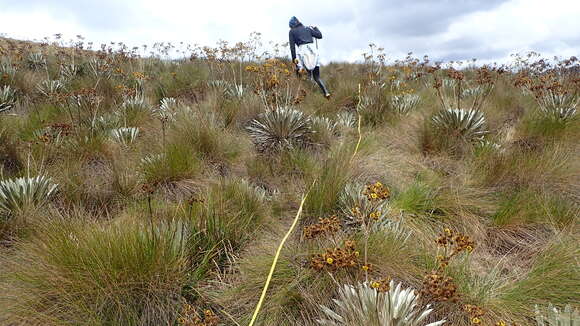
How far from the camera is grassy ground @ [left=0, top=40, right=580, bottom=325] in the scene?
1.91m

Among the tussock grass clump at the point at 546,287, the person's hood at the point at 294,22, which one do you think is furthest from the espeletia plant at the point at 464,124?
the person's hood at the point at 294,22

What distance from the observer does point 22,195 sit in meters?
2.92

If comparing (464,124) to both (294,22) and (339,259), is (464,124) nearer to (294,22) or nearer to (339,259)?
(339,259)

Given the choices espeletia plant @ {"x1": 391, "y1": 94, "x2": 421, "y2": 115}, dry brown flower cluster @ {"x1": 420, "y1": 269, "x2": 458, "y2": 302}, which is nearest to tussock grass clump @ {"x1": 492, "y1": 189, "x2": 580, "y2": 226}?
dry brown flower cluster @ {"x1": 420, "y1": 269, "x2": 458, "y2": 302}

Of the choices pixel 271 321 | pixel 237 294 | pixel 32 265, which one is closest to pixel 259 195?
pixel 237 294

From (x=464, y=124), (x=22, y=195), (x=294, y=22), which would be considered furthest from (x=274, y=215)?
(x=294, y=22)

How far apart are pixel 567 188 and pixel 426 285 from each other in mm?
2612

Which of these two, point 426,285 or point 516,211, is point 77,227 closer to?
point 426,285

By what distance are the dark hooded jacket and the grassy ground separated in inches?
108

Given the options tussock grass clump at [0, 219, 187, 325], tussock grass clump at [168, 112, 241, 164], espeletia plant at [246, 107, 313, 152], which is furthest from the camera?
espeletia plant at [246, 107, 313, 152]

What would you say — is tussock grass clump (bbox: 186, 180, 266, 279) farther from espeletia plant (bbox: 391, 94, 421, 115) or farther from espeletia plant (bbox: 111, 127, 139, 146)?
espeletia plant (bbox: 391, 94, 421, 115)

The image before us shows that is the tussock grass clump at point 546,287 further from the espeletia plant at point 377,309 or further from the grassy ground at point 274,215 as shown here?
the espeletia plant at point 377,309

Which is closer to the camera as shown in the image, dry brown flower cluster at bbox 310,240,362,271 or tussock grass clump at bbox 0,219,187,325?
dry brown flower cluster at bbox 310,240,362,271

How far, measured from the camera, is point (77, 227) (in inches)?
87.6
